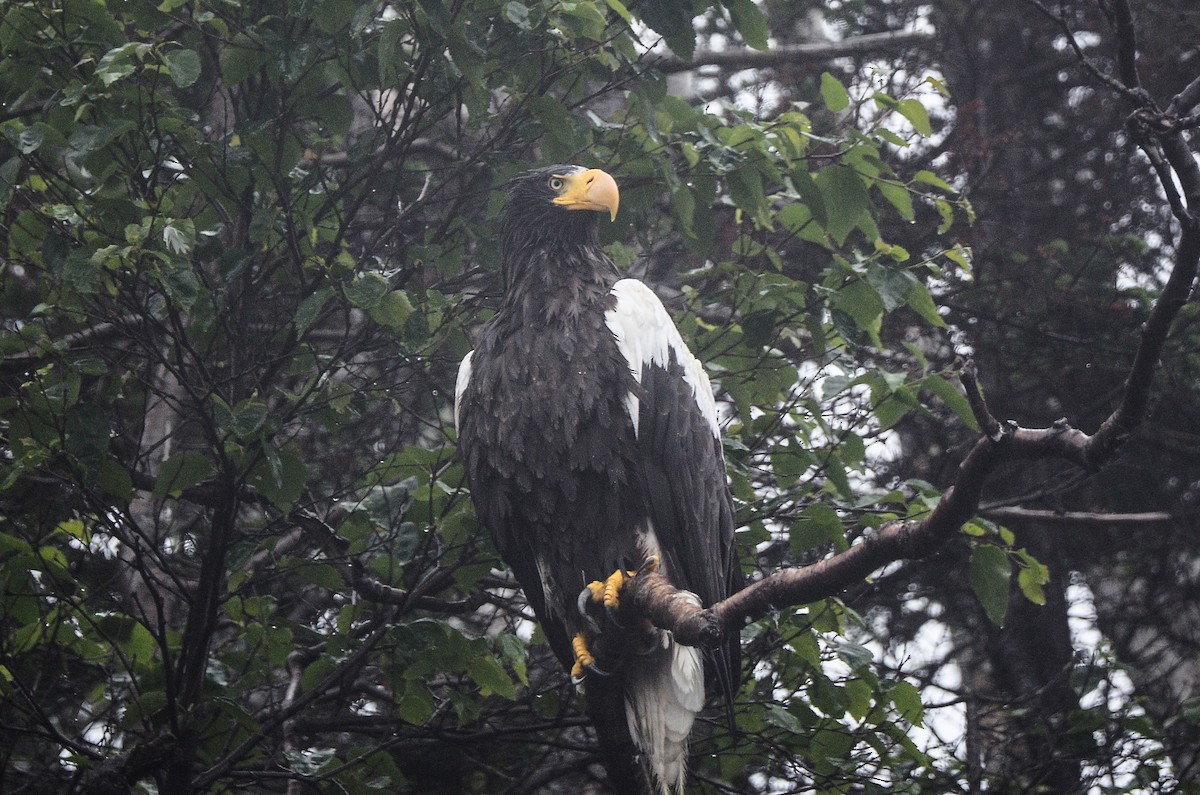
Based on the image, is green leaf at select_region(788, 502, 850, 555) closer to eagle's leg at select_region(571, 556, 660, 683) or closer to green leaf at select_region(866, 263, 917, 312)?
eagle's leg at select_region(571, 556, 660, 683)

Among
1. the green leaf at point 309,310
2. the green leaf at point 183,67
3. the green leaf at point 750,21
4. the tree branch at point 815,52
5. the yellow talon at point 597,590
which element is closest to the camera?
the green leaf at point 183,67

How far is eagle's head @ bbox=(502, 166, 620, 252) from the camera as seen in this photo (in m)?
4.00

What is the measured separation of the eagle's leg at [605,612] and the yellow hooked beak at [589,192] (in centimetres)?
127

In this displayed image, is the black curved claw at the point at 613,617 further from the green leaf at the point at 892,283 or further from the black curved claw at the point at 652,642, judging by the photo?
the green leaf at the point at 892,283

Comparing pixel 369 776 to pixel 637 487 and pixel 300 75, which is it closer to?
pixel 637 487

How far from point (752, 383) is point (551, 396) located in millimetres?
1054

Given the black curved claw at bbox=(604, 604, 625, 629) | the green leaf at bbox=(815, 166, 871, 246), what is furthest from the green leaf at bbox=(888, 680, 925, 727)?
the green leaf at bbox=(815, 166, 871, 246)

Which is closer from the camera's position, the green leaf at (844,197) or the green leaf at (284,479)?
the green leaf at (284,479)

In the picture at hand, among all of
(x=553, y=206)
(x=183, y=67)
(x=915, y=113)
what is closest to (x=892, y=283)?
(x=915, y=113)

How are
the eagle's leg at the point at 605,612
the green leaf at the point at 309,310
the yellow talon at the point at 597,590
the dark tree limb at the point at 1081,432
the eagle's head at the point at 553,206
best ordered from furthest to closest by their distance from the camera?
the eagle's head at the point at 553,206 → the yellow talon at the point at 597,590 → the eagle's leg at the point at 605,612 → the green leaf at the point at 309,310 → the dark tree limb at the point at 1081,432

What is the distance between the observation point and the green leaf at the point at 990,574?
3504 millimetres

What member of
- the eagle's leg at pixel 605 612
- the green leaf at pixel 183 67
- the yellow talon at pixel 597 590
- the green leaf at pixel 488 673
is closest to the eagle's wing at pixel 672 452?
the eagle's leg at pixel 605 612

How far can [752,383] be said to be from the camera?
14.4 feet

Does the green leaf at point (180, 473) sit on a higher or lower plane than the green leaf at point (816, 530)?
higher
